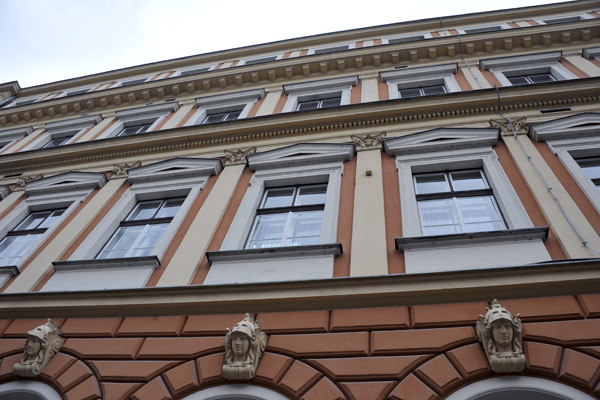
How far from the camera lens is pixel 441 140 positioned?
8.84 metres

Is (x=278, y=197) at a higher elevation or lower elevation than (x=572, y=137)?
lower

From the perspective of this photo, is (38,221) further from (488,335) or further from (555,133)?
(555,133)

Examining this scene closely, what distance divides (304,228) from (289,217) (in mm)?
520

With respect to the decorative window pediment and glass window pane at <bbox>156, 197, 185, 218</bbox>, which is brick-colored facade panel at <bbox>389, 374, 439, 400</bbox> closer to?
the decorative window pediment

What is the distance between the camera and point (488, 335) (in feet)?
15.2

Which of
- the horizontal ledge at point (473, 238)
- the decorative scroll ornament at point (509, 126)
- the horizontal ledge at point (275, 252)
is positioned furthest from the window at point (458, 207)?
the horizontal ledge at point (275, 252)

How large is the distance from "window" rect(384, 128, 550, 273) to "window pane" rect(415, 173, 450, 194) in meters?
0.02

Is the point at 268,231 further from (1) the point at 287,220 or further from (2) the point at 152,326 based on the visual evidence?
(2) the point at 152,326

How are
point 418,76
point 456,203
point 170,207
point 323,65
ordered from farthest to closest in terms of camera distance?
point 323,65 < point 418,76 < point 170,207 < point 456,203

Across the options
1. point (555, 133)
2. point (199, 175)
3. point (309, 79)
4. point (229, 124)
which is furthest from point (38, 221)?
point (555, 133)

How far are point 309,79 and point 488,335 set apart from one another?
11216 mm

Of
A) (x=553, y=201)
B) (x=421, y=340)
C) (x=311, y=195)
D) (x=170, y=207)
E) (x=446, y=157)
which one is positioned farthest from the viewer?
(x=170, y=207)

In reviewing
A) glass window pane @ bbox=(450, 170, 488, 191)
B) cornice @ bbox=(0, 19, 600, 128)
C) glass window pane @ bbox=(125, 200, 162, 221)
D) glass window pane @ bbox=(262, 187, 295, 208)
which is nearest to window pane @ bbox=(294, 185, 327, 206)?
glass window pane @ bbox=(262, 187, 295, 208)

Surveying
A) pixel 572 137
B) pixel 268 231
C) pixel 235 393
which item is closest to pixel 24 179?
pixel 268 231
